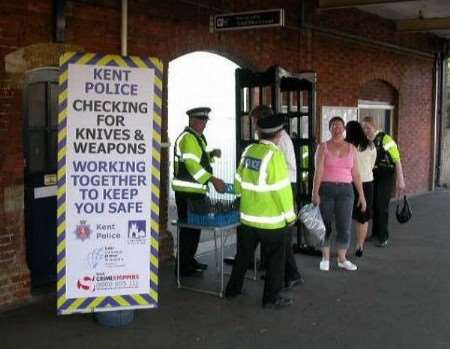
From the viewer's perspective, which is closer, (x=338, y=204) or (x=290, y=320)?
(x=290, y=320)

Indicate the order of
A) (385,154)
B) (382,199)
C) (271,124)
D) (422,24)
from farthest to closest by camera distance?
1. (422,24)
2. (382,199)
3. (385,154)
4. (271,124)

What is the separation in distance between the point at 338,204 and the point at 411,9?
22.7ft

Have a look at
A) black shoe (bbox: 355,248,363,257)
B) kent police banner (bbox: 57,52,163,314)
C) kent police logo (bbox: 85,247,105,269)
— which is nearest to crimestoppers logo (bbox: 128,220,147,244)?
kent police banner (bbox: 57,52,163,314)

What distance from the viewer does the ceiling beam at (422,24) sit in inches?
510

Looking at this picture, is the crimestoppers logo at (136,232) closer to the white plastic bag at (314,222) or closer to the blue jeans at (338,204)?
the white plastic bag at (314,222)

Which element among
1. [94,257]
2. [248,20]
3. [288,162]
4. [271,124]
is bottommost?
[94,257]

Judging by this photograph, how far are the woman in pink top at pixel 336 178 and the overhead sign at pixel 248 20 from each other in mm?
1420

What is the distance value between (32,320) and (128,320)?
0.89 m

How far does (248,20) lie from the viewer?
7898 mm

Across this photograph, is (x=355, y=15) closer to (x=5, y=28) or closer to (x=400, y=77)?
(x=400, y=77)

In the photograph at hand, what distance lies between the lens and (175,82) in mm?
10445

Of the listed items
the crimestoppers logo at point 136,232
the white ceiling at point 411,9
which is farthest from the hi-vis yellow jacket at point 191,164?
the white ceiling at point 411,9

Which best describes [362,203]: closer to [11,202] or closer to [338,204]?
[338,204]

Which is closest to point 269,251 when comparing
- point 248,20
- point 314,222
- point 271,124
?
point 314,222
